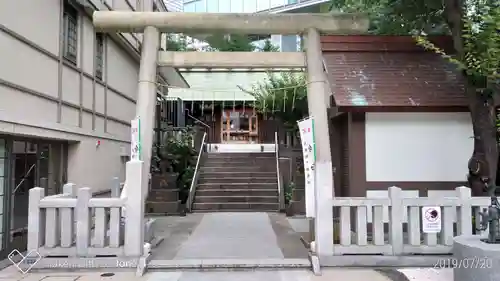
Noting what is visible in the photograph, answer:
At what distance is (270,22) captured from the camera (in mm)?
7922

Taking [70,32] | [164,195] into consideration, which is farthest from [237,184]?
[70,32]

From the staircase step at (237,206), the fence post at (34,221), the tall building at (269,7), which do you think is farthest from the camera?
the tall building at (269,7)

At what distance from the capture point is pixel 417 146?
27.0 ft

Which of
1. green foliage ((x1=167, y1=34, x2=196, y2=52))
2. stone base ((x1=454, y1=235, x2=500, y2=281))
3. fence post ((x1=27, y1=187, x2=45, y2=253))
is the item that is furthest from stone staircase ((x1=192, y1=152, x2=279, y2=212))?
green foliage ((x1=167, y1=34, x2=196, y2=52))

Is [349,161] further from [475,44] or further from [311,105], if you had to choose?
[475,44]

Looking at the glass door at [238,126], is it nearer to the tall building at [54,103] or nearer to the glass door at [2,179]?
the tall building at [54,103]

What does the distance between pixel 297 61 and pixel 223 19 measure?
5.45 feet

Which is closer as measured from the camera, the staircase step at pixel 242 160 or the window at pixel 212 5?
the staircase step at pixel 242 160

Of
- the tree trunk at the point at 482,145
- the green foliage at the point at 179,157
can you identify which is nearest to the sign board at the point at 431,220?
the tree trunk at the point at 482,145

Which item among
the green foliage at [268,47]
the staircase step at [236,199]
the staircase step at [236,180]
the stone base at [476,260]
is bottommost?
the staircase step at [236,199]

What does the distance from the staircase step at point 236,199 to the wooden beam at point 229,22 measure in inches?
288

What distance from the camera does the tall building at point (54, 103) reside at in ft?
22.2

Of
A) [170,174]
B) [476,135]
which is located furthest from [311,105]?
[170,174]

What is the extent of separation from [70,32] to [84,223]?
502 cm
